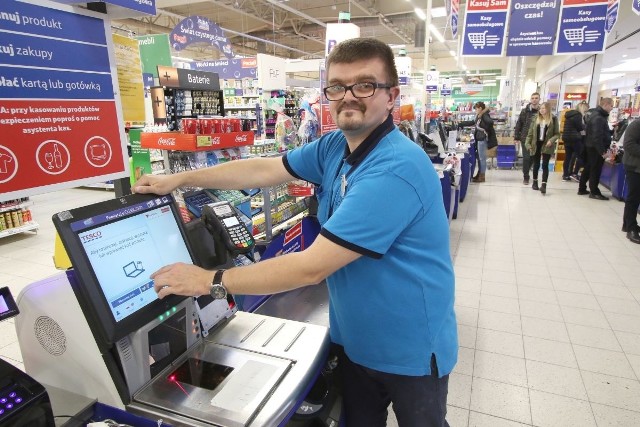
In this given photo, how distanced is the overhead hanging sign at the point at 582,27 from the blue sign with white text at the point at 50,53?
29.1ft

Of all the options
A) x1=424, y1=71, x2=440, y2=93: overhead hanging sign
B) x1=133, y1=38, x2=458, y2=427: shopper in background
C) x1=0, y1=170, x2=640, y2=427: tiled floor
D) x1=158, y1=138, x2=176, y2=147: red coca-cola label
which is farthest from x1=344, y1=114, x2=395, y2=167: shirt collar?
x1=424, y1=71, x2=440, y2=93: overhead hanging sign

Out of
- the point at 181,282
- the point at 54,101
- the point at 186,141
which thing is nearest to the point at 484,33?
the point at 186,141

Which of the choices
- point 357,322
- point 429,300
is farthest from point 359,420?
point 429,300

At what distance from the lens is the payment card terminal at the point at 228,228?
1440 millimetres

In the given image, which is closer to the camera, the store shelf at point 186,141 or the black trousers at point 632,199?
the store shelf at point 186,141

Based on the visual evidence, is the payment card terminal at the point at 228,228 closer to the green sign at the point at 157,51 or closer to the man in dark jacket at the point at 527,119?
the green sign at the point at 157,51

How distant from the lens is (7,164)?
3.77 ft

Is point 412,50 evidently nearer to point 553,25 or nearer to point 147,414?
point 553,25

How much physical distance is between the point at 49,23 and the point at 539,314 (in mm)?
3979

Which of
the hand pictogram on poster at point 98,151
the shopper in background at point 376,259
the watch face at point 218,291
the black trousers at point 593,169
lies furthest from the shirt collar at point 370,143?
the black trousers at point 593,169

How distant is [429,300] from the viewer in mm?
1300

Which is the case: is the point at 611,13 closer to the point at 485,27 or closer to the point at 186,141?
the point at 485,27

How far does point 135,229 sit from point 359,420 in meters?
1.13

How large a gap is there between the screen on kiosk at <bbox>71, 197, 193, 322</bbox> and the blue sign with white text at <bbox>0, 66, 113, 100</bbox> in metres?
0.43
